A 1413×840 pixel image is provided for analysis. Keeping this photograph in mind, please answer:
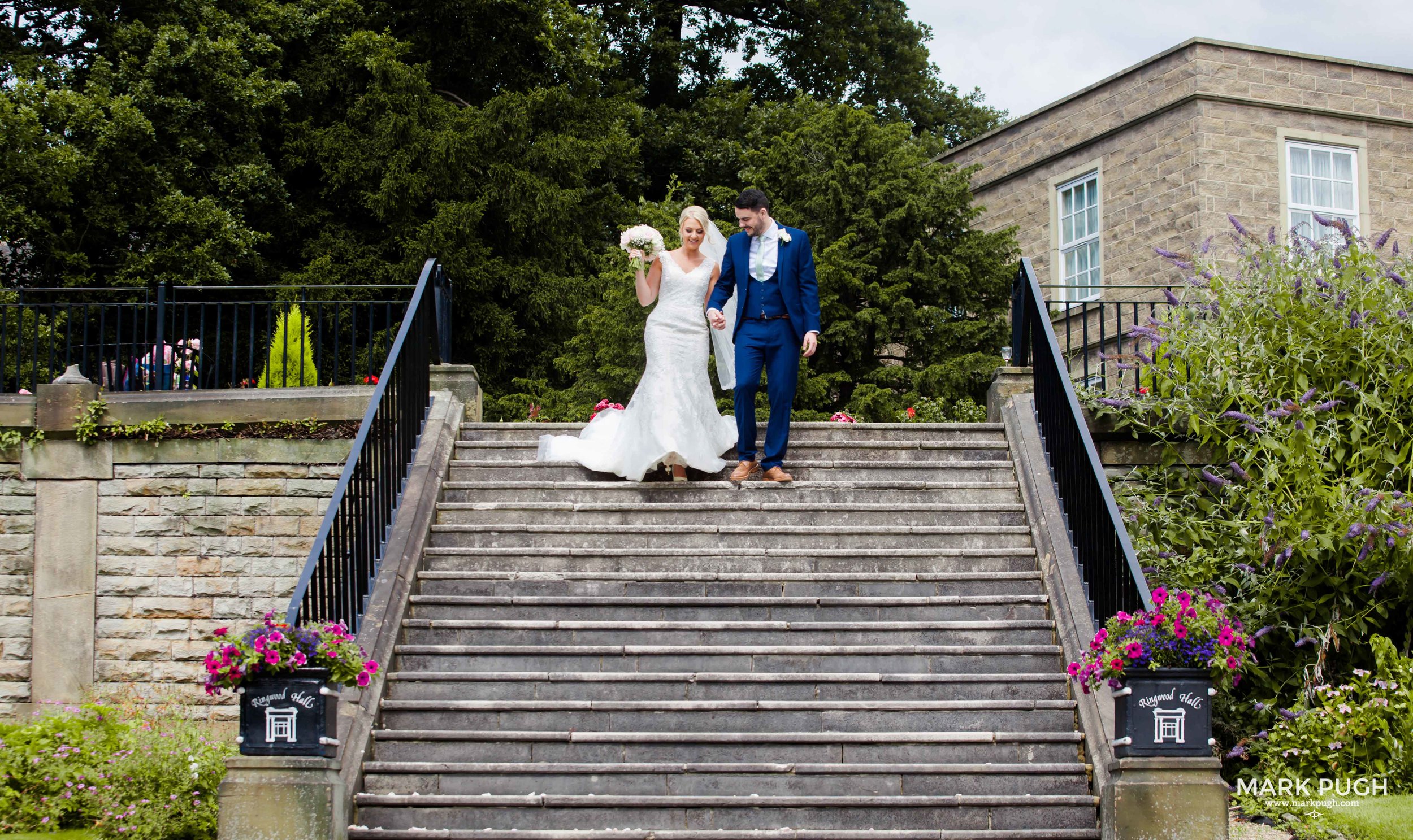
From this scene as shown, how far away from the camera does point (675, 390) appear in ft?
26.4

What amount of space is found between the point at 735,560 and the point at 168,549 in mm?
4064

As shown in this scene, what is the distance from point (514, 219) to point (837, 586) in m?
10.2

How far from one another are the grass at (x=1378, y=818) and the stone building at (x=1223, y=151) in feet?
32.2

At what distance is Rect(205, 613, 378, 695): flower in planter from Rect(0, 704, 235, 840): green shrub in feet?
3.37

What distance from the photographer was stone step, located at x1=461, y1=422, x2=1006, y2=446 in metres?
8.70

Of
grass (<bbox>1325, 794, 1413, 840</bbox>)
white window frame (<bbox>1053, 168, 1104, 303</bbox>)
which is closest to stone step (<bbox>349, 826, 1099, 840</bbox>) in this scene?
grass (<bbox>1325, 794, 1413, 840</bbox>)

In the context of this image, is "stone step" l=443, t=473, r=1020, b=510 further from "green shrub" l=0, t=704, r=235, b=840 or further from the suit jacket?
"green shrub" l=0, t=704, r=235, b=840

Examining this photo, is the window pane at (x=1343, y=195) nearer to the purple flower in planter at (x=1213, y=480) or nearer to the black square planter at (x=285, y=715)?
the purple flower in planter at (x=1213, y=480)

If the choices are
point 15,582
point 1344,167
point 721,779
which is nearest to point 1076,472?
point 721,779

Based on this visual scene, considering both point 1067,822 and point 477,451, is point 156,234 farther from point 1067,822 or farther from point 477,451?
→ point 1067,822

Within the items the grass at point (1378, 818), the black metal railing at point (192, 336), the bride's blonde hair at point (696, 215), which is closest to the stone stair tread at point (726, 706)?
the grass at point (1378, 818)

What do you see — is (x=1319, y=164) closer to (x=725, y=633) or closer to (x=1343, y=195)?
(x=1343, y=195)

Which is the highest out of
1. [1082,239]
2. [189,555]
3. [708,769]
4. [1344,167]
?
[1344,167]

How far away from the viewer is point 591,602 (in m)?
6.97
